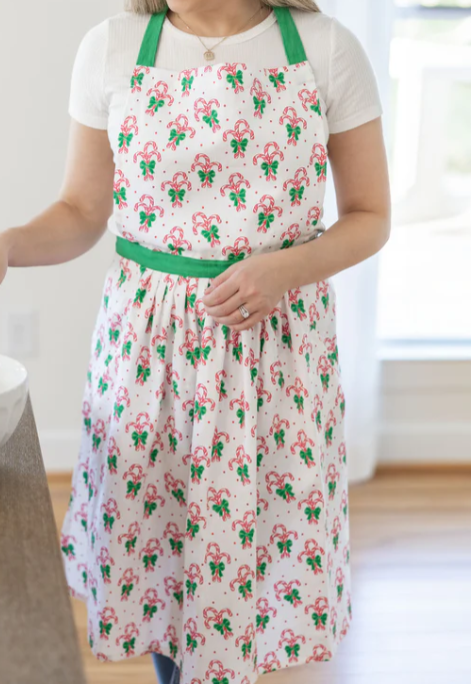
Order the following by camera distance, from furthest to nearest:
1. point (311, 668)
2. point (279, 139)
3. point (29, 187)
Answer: point (29, 187) → point (311, 668) → point (279, 139)

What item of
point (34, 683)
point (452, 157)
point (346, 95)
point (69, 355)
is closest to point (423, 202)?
point (452, 157)

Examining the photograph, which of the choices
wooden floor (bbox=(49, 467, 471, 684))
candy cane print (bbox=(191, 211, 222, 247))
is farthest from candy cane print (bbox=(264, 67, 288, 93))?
→ wooden floor (bbox=(49, 467, 471, 684))

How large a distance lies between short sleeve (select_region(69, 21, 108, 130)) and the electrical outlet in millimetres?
1196

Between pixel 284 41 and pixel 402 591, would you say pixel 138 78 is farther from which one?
pixel 402 591

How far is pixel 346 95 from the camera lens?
4.08ft

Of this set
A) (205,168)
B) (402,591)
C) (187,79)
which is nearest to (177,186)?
(205,168)

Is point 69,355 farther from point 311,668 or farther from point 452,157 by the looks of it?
point 452,157

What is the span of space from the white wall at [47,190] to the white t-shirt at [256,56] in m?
1.03

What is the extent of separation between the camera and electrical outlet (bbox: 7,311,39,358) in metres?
2.42

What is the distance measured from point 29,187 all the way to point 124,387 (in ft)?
3.99

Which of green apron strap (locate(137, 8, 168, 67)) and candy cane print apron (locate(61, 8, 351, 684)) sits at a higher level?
green apron strap (locate(137, 8, 168, 67))

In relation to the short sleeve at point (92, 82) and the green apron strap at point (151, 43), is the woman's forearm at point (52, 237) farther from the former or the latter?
the green apron strap at point (151, 43)

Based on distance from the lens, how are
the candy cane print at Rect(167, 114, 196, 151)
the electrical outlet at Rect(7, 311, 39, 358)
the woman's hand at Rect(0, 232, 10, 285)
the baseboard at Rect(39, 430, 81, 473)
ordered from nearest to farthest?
1. the woman's hand at Rect(0, 232, 10, 285)
2. the candy cane print at Rect(167, 114, 196, 151)
3. the electrical outlet at Rect(7, 311, 39, 358)
4. the baseboard at Rect(39, 430, 81, 473)

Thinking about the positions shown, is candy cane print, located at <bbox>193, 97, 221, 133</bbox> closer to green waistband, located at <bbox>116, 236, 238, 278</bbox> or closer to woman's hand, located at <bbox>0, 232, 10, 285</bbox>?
green waistband, located at <bbox>116, 236, 238, 278</bbox>
